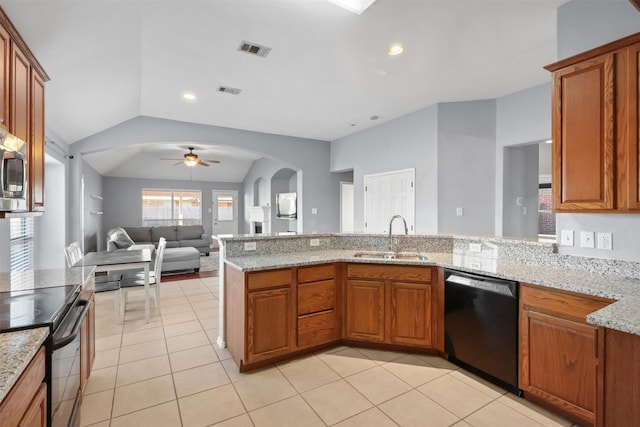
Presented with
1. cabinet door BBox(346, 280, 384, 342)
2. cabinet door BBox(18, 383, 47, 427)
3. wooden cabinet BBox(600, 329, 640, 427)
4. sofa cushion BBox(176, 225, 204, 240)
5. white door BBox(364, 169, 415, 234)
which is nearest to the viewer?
cabinet door BBox(18, 383, 47, 427)

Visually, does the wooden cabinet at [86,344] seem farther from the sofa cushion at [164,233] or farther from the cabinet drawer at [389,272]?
the sofa cushion at [164,233]

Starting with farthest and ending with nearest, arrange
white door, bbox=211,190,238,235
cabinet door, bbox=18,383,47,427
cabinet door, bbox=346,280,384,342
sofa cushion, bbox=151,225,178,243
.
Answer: white door, bbox=211,190,238,235 → sofa cushion, bbox=151,225,178,243 → cabinet door, bbox=346,280,384,342 → cabinet door, bbox=18,383,47,427

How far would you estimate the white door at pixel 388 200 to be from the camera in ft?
15.6

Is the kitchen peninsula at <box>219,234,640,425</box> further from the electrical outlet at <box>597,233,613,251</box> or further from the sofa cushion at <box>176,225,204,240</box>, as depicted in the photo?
the sofa cushion at <box>176,225,204,240</box>

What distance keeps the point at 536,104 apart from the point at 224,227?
9.25 m

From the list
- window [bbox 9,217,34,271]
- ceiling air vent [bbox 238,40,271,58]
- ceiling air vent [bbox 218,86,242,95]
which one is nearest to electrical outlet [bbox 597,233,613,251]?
ceiling air vent [bbox 238,40,271,58]

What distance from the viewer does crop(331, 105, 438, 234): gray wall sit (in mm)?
4418

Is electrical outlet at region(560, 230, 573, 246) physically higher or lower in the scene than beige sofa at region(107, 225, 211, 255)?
higher

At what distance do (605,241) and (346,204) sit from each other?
5.24 meters

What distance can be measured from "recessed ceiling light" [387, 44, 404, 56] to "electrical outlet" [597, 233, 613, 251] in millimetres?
2176

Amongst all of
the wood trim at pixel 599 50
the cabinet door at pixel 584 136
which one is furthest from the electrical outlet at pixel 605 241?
the wood trim at pixel 599 50

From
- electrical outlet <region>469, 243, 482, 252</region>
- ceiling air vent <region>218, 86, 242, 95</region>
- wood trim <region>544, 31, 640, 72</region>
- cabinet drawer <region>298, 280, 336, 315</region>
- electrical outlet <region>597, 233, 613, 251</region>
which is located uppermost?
ceiling air vent <region>218, 86, 242, 95</region>

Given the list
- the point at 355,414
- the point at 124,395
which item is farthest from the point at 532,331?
the point at 124,395

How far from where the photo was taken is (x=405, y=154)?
4875 mm
